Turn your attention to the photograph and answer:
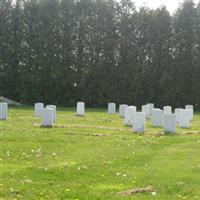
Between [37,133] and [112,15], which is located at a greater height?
[112,15]

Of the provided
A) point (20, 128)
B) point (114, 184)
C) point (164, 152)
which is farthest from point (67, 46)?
point (114, 184)

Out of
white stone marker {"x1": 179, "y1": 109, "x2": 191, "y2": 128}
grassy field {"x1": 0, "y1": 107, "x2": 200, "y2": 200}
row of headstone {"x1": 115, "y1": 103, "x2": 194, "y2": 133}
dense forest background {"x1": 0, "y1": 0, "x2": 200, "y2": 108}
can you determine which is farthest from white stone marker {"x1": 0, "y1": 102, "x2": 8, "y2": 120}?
dense forest background {"x1": 0, "y1": 0, "x2": 200, "y2": 108}

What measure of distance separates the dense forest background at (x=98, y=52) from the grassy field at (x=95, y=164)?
84.2ft

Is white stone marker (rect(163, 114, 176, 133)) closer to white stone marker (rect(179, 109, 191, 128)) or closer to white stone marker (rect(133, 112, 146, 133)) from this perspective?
white stone marker (rect(133, 112, 146, 133))

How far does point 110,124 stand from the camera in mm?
23344

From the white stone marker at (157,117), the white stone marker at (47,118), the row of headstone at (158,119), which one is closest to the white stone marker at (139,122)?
the row of headstone at (158,119)

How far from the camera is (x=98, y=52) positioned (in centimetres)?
4675

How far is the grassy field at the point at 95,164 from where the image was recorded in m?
9.64

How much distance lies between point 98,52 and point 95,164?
3491 cm

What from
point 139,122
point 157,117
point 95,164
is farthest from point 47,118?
point 95,164

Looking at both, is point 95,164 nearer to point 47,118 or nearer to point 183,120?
point 47,118

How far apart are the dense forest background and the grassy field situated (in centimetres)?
2565

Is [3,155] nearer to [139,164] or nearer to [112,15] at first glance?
[139,164]

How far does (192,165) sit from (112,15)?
36273 mm
